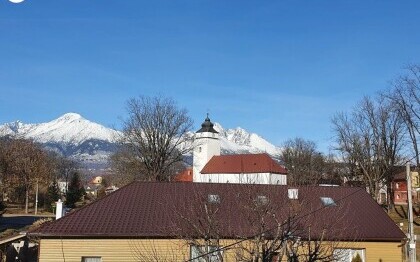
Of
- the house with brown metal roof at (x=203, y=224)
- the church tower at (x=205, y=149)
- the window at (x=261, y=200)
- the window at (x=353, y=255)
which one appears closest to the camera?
the window at (x=261, y=200)

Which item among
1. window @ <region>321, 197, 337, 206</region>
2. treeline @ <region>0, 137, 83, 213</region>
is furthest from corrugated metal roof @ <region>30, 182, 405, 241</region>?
treeline @ <region>0, 137, 83, 213</region>

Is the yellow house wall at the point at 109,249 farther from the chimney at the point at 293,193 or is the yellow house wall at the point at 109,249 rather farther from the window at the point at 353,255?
the chimney at the point at 293,193

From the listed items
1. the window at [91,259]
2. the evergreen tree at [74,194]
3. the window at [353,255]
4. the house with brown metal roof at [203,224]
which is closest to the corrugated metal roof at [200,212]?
the house with brown metal roof at [203,224]

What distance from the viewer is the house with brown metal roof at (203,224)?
53.4ft

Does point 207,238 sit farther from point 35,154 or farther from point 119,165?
point 35,154

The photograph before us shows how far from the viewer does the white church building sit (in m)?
73.9

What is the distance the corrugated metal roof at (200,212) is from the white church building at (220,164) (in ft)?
153

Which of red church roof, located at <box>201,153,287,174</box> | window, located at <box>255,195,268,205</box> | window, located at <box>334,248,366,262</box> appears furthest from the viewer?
red church roof, located at <box>201,153,287,174</box>

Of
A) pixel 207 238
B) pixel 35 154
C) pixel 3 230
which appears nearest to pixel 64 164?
pixel 35 154

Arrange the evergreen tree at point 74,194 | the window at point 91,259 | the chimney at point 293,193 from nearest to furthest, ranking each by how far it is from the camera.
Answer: the chimney at point 293,193, the window at point 91,259, the evergreen tree at point 74,194

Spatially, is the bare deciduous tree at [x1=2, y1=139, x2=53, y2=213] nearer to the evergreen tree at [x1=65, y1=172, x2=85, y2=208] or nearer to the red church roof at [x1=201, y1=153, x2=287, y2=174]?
the evergreen tree at [x1=65, y1=172, x2=85, y2=208]

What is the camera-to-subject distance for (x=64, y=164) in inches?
4555

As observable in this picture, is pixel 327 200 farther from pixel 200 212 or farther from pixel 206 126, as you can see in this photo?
pixel 206 126

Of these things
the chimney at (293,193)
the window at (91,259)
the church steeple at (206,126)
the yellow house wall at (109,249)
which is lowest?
the window at (91,259)
